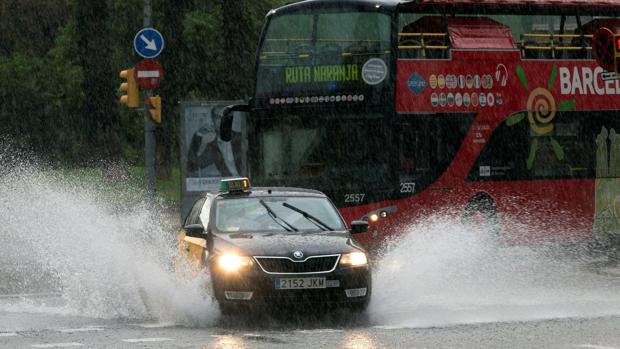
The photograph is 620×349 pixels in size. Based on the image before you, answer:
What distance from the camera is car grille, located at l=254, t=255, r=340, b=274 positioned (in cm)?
1364

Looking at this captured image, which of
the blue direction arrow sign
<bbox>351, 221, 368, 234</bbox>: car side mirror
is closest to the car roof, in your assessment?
<bbox>351, 221, 368, 234</bbox>: car side mirror

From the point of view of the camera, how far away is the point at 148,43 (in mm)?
28016

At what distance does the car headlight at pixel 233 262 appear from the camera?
13664 mm

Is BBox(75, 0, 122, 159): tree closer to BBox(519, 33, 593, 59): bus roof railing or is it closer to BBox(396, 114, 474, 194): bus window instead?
BBox(519, 33, 593, 59): bus roof railing

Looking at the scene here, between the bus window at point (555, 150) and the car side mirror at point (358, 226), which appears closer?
the car side mirror at point (358, 226)

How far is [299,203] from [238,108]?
7.01 metres

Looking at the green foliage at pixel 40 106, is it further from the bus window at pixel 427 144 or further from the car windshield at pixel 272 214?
the car windshield at pixel 272 214

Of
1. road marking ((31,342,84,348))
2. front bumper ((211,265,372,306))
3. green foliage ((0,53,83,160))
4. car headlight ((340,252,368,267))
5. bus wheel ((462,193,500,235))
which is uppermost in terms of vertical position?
car headlight ((340,252,368,267))

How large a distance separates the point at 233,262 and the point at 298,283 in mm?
647

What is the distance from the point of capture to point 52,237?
1909cm

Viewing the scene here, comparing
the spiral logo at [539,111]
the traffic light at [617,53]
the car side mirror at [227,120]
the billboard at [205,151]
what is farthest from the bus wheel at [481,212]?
the billboard at [205,151]

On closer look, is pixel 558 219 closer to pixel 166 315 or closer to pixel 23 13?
pixel 166 315

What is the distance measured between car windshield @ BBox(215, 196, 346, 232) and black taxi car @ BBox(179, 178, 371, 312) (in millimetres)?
10

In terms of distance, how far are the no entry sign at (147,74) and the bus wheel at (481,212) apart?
762 cm
